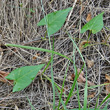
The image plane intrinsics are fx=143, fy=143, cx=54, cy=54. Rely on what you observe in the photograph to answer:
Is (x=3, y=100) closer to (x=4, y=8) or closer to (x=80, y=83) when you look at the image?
(x=80, y=83)

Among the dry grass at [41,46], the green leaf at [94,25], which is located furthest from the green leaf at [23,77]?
the green leaf at [94,25]

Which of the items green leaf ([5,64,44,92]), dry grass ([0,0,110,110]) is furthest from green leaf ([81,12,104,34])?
green leaf ([5,64,44,92])

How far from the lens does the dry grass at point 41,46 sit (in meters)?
1.01

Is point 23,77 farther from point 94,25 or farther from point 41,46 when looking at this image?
point 94,25

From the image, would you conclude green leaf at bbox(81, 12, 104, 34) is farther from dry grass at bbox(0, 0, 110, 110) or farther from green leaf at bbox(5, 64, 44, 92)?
green leaf at bbox(5, 64, 44, 92)

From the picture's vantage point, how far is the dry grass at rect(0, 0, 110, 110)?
1.01 meters

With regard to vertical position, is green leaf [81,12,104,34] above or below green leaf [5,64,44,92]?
above

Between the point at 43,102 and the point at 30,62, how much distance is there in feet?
1.10

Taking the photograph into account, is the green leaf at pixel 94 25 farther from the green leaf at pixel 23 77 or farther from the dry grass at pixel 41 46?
the green leaf at pixel 23 77

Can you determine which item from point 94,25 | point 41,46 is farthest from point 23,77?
point 94,25

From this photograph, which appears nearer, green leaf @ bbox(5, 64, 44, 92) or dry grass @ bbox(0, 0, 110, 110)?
green leaf @ bbox(5, 64, 44, 92)

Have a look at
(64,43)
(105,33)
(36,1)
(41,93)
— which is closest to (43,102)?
(41,93)

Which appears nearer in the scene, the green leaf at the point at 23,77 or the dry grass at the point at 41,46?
the green leaf at the point at 23,77

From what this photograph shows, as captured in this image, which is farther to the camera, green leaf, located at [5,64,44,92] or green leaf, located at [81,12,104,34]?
green leaf, located at [81,12,104,34]
